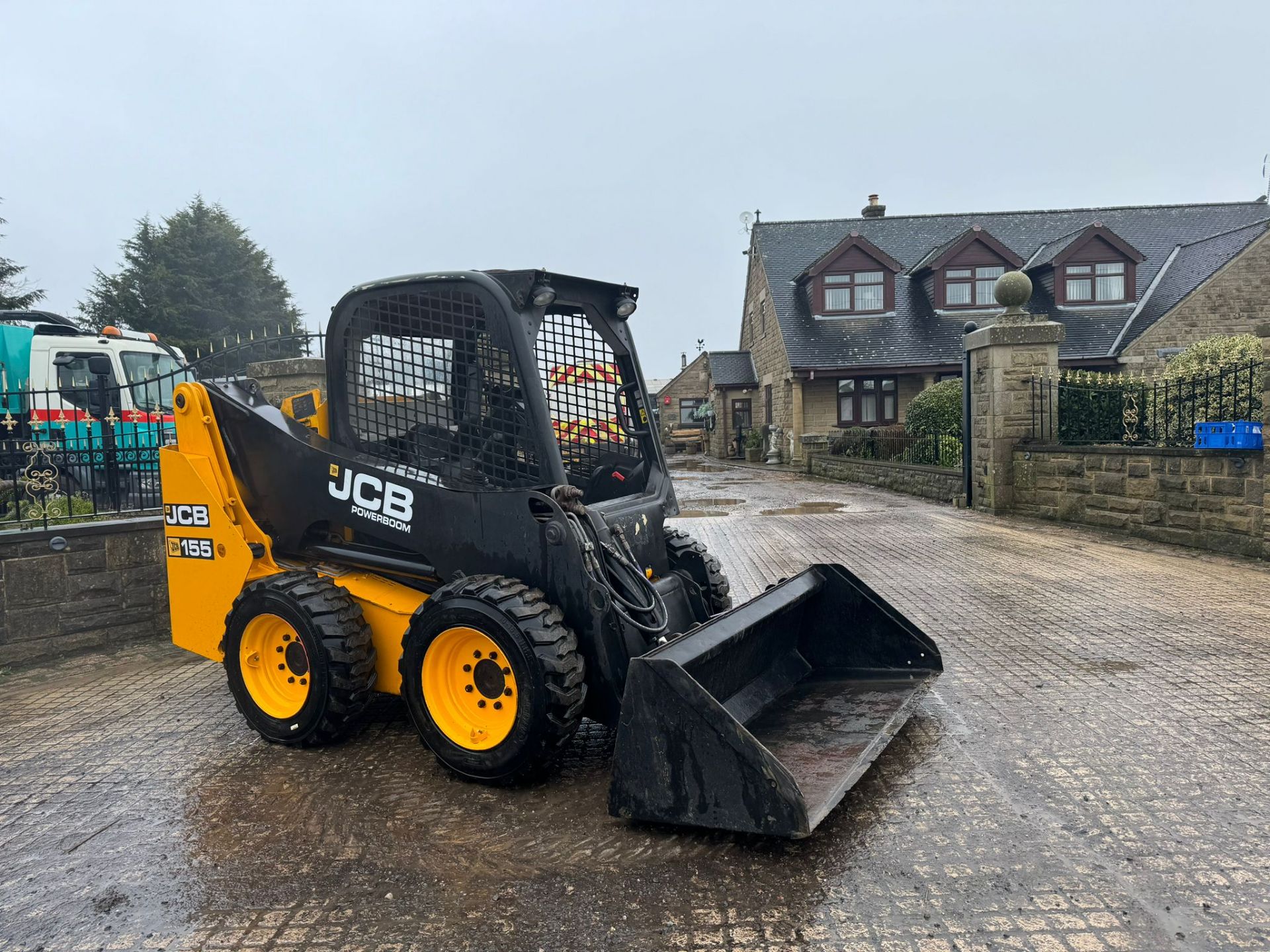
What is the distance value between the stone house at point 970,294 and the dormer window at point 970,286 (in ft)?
0.14

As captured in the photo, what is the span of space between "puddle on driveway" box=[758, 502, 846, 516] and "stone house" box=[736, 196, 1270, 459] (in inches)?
356

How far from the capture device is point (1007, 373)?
1263cm

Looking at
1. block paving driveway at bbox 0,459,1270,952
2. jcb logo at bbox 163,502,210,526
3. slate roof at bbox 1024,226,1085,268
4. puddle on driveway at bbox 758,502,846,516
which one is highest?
slate roof at bbox 1024,226,1085,268

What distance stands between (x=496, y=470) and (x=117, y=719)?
9.30 ft

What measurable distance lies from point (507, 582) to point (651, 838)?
116 centimetres

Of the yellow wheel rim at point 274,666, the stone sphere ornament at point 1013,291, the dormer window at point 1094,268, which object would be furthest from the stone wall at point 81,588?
the dormer window at point 1094,268

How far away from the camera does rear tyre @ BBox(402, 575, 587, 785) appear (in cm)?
349

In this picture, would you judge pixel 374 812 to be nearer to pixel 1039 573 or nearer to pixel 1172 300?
pixel 1039 573

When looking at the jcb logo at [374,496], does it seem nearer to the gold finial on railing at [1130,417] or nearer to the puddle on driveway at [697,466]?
the gold finial on railing at [1130,417]

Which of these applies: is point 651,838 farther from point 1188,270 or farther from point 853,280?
point 1188,270

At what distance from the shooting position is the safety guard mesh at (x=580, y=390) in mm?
4336

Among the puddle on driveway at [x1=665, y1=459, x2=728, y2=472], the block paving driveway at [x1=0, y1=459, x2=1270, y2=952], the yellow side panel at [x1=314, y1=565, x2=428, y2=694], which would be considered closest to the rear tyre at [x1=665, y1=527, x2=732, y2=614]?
the block paving driveway at [x1=0, y1=459, x2=1270, y2=952]

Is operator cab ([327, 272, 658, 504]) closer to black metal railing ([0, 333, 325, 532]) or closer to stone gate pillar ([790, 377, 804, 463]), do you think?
black metal railing ([0, 333, 325, 532])

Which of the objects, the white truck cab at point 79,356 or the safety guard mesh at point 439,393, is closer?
the safety guard mesh at point 439,393
